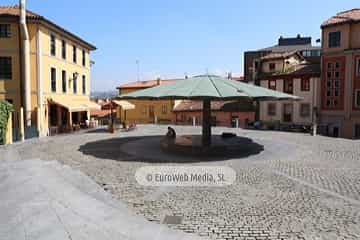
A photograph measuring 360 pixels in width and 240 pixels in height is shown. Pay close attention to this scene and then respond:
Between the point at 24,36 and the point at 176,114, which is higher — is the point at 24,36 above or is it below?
above

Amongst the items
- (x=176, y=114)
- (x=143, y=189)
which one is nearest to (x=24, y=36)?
(x=143, y=189)

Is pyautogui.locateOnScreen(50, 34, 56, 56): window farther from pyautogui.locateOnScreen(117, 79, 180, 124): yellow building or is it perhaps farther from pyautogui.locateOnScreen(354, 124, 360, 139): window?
pyautogui.locateOnScreen(354, 124, 360, 139): window

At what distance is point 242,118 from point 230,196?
32725mm

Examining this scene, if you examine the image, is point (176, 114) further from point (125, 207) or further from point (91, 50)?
point (125, 207)

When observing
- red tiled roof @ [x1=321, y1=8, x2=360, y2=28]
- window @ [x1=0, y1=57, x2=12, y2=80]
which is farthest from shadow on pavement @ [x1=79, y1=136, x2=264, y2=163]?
red tiled roof @ [x1=321, y1=8, x2=360, y2=28]

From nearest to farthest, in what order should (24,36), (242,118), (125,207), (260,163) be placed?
(125,207) → (260,163) → (24,36) → (242,118)

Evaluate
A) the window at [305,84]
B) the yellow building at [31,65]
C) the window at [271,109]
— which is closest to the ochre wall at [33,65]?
the yellow building at [31,65]

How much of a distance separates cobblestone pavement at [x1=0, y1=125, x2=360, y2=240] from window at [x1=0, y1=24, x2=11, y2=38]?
1185cm

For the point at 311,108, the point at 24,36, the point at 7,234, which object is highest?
the point at 24,36

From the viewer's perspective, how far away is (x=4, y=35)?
2084cm

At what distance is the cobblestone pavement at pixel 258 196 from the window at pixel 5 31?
1185 cm

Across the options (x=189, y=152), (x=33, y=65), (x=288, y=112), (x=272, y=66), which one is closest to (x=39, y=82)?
(x=33, y=65)

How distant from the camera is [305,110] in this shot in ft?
113

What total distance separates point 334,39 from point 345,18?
2286 mm
